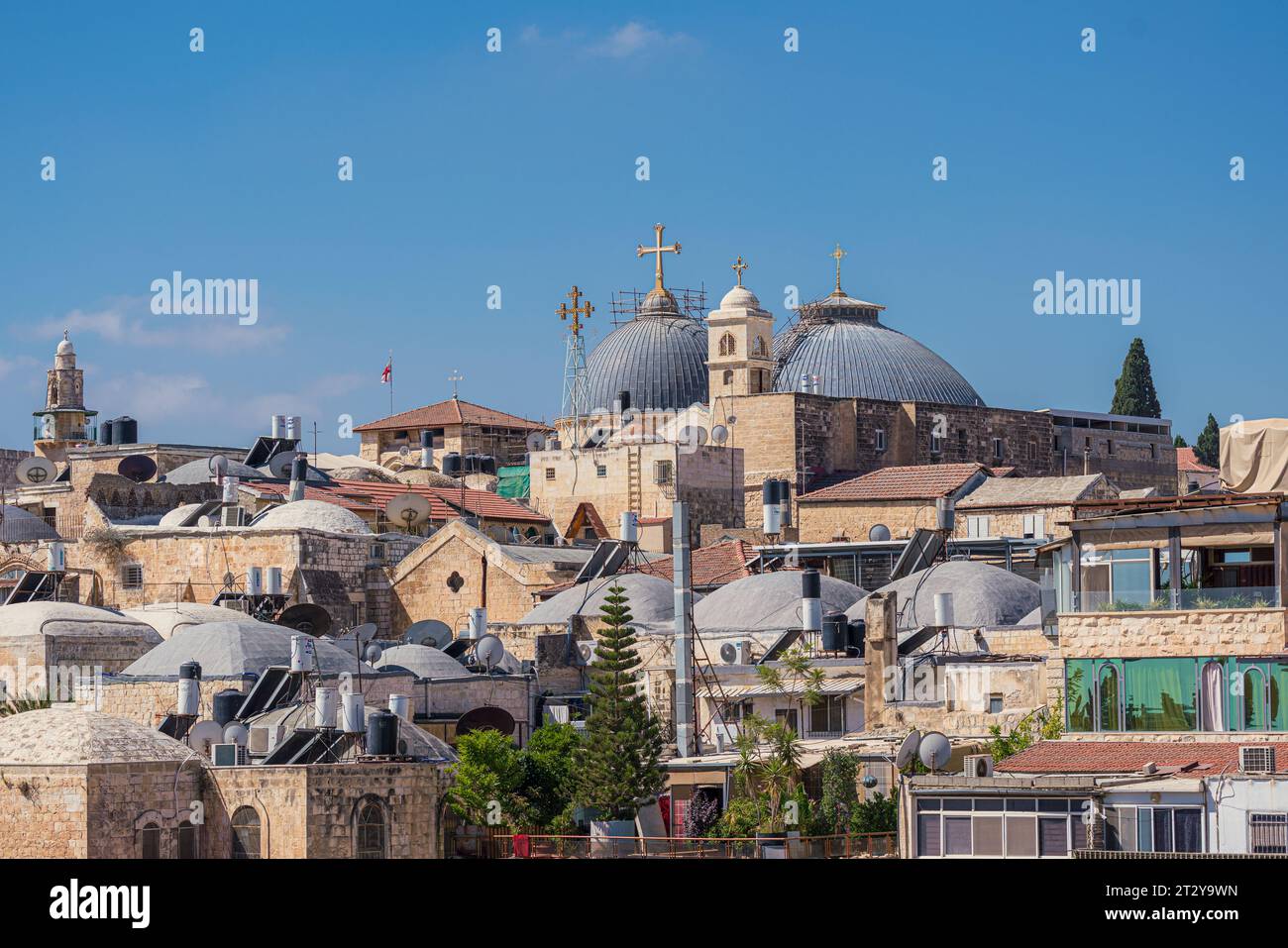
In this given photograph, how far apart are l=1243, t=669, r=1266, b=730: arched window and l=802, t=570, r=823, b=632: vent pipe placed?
13.3 metres

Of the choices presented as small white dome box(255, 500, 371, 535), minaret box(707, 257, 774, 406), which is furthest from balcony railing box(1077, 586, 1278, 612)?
minaret box(707, 257, 774, 406)

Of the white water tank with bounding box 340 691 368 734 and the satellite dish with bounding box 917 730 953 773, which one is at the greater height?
the white water tank with bounding box 340 691 368 734

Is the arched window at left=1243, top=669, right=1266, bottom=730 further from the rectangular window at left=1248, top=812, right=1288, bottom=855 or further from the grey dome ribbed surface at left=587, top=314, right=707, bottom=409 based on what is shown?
the grey dome ribbed surface at left=587, top=314, right=707, bottom=409

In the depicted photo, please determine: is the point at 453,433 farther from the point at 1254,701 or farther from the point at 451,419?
the point at 1254,701

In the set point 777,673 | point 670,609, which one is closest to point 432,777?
point 777,673

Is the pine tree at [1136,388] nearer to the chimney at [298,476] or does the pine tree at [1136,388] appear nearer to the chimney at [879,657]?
the chimney at [298,476]

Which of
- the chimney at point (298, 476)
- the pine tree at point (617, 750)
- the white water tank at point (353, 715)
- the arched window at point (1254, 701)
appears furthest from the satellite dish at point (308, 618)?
the arched window at point (1254, 701)

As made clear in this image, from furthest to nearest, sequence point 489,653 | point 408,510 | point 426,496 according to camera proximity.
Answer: point 426,496
point 408,510
point 489,653

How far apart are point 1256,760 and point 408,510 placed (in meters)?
35.7

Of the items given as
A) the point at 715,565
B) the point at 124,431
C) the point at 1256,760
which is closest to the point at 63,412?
the point at 124,431

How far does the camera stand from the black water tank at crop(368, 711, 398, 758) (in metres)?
33.5

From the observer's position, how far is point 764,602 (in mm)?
47938

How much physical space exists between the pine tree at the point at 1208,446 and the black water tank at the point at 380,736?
7005cm

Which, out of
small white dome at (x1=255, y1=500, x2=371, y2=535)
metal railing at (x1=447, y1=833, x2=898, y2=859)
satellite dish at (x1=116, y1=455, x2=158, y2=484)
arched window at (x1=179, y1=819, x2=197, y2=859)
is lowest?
metal railing at (x1=447, y1=833, x2=898, y2=859)
